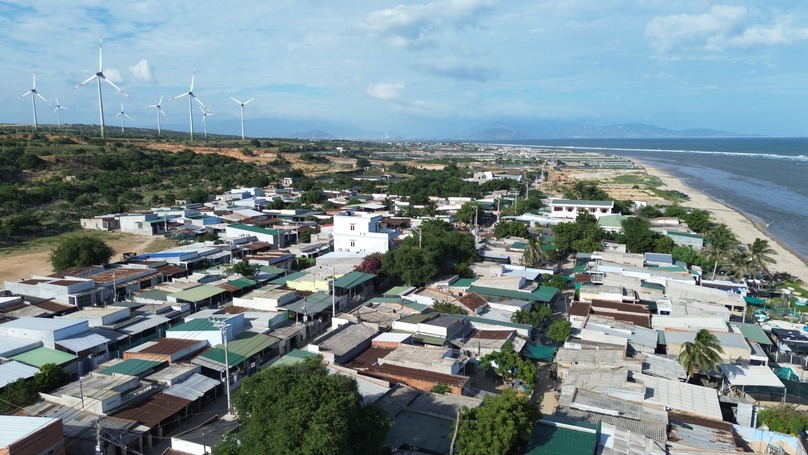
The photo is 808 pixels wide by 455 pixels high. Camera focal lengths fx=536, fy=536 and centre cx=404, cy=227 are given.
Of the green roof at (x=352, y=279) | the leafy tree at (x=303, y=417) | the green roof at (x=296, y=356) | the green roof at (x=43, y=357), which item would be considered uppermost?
the leafy tree at (x=303, y=417)

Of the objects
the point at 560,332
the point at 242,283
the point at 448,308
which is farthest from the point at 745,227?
the point at 242,283

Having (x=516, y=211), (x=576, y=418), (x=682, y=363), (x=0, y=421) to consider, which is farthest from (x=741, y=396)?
(x=516, y=211)

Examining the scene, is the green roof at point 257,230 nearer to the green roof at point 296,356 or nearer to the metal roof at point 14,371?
the green roof at point 296,356

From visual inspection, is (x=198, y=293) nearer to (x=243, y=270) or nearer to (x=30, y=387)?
(x=243, y=270)

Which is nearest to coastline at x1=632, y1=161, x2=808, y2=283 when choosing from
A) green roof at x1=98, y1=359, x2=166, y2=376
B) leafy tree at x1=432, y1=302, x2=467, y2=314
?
leafy tree at x1=432, y1=302, x2=467, y2=314

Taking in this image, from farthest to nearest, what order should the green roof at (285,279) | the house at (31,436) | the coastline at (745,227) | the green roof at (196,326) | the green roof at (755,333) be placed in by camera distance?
the coastline at (745,227), the green roof at (285,279), the green roof at (755,333), the green roof at (196,326), the house at (31,436)

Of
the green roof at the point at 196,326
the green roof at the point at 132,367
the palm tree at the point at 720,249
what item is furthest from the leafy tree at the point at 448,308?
the palm tree at the point at 720,249

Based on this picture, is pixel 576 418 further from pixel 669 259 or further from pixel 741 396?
pixel 669 259

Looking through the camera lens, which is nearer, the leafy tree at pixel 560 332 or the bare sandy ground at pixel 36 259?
the leafy tree at pixel 560 332
